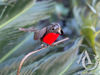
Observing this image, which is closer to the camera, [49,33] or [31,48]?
[49,33]

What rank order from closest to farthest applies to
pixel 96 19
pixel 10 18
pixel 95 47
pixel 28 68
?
pixel 28 68 < pixel 10 18 < pixel 95 47 < pixel 96 19

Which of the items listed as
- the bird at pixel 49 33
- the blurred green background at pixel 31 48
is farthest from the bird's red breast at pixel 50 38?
the blurred green background at pixel 31 48

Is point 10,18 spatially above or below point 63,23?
Result: above

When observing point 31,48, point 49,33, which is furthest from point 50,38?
point 31,48

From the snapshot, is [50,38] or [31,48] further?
[31,48]

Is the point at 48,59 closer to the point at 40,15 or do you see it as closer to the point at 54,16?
the point at 40,15

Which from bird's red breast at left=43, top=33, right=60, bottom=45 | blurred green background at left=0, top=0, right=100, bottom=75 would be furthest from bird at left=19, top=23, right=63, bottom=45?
blurred green background at left=0, top=0, right=100, bottom=75

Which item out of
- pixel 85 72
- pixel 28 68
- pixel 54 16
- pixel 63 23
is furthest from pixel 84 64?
pixel 54 16

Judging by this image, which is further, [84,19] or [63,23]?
[63,23]

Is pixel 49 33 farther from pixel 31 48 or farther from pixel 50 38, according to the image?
pixel 31 48
